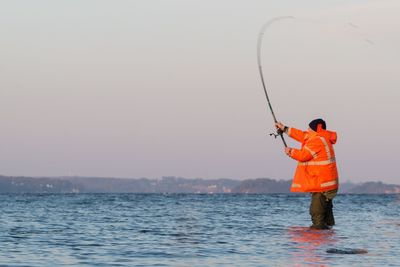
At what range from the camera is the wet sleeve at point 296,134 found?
17359 mm

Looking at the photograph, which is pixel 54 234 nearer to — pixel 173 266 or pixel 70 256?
pixel 70 256

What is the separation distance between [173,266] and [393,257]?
10.1 ft

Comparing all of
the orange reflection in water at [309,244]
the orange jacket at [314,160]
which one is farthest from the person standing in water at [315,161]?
the orange reflection in water at [309,244]

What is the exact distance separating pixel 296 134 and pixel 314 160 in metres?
0.55

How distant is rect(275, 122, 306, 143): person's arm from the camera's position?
683 inches

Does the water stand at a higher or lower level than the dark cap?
lower

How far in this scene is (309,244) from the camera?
48.8ft

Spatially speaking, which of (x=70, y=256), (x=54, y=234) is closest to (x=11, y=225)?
(x=54, y=234)

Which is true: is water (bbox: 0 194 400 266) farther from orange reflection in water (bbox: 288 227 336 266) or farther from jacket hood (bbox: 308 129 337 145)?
jacket hood (bbox: 308 129 337 145)

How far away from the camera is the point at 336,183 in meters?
17.8

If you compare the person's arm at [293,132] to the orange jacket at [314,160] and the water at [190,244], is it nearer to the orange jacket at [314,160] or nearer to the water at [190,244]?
the orange jacket at [314,160]

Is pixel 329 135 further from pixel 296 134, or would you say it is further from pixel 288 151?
pixel 288 151

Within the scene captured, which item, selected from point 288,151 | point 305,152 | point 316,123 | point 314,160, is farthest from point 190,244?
point 316,123

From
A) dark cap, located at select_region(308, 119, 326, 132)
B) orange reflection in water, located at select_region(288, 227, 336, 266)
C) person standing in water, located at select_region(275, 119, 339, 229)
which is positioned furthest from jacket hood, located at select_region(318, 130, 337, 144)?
orange reflection in water, located at select_region(288, 227, 336, 266)
